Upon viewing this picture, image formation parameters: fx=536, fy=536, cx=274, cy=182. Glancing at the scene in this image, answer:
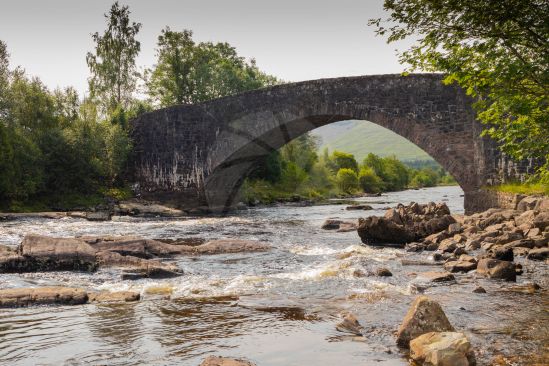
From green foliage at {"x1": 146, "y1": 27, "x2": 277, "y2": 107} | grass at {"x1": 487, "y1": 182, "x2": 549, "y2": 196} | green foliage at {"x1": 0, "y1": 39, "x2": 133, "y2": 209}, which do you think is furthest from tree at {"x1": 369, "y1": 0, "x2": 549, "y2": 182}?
green foliage at {"x1": 146, "y1": 27, "x2": 277, "y2": 107}

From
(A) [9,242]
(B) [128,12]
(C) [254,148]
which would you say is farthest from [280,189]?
(A) [9,242]

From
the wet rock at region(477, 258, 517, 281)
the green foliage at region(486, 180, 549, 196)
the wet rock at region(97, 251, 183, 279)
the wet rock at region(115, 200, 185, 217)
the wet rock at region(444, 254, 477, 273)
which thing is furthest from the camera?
the wet rock at region(115, 200, 185, 217)

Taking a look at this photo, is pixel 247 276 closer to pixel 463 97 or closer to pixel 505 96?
pixel 505 96

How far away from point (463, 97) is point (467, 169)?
3305 millimetres

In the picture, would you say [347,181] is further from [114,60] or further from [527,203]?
[527,203]

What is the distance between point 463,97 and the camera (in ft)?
80.6

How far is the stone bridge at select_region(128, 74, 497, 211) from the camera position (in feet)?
81.6

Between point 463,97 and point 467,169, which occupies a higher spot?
point 463,97

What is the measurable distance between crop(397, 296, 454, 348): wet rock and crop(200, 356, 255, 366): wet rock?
206cm

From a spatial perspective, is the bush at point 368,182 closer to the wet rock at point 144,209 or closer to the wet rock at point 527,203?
the wet rock at point 144,209

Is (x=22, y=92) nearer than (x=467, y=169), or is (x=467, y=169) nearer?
(x=467, y=169)

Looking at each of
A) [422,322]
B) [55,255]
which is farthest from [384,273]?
[55,255]

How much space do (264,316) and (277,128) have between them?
24.7 m

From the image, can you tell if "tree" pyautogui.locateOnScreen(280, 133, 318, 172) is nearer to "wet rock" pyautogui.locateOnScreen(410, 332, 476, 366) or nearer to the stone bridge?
the stone bridge
